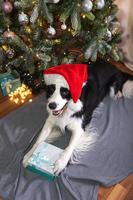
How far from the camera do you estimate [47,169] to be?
147 centimetres

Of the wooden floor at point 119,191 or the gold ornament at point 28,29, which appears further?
the gold ornament at point 28,29

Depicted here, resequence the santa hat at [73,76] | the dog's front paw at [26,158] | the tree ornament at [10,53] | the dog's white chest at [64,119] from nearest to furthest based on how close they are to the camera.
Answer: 1. the santa hat at [73,76]
2. the dog's front paw at [26,158]
3. the dog's white chest at [64,119]
4. the tree ornament at [10,53]

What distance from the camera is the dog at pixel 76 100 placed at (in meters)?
1.47

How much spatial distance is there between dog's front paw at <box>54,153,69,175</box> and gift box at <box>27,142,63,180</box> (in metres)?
0.02

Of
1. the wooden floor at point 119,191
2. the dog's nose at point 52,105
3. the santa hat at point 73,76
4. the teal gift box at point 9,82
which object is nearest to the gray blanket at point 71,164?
the wooden floor at point 119,191

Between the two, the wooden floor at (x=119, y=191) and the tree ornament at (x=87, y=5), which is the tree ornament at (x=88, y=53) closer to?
the tree ornament at (x=87, y=5)

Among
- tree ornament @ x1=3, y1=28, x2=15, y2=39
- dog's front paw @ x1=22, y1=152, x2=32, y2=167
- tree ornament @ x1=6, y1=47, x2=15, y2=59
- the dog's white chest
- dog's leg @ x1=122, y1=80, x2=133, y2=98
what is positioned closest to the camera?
dog's front paw @ x1=22, y1=152, x2=32, y2=167

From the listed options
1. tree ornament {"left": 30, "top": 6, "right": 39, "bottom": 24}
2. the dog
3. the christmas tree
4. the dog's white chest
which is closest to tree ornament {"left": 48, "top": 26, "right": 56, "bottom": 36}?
the christmas tree

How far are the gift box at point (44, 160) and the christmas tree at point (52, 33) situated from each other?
0.68 m

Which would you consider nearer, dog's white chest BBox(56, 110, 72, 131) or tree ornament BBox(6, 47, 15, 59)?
dog's white chest BBox(56, 110, 72, 131)

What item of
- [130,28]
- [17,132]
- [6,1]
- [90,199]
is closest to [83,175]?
[90,199]

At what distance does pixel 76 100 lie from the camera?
58.3 inches

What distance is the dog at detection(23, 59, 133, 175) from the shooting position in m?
1.47

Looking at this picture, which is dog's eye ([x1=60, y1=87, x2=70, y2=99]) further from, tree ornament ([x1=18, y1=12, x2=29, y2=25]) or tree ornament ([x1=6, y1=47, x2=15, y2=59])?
tree ornament ([x1=6, y1=47, x2=15, y2=59])
